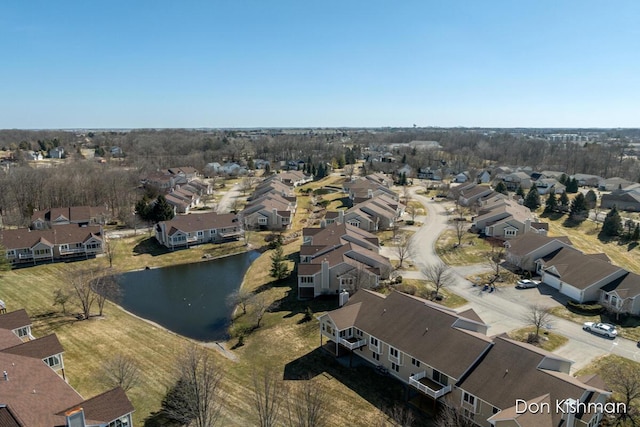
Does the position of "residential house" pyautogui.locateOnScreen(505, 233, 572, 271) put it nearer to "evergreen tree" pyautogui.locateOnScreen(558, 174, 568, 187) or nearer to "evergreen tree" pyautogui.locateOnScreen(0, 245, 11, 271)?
"evergreen tree" pyautogui.locateOnScreen(558, 174, 568, 187)

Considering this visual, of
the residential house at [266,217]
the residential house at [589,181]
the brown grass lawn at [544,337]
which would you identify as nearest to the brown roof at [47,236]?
the residential house at [266,217]

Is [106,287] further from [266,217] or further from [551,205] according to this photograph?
[551,205]

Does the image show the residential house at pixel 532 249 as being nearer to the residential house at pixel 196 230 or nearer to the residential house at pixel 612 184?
the residential house at pixel 196 230

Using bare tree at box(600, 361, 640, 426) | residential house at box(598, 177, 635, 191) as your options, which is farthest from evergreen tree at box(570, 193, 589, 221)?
bare tree at box(600, 361, 640, 426)

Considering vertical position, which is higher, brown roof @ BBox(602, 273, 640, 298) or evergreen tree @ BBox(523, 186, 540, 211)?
evergreen tree @ BBox(523, 186, 540, 211)

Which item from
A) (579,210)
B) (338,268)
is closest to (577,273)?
(338,268)

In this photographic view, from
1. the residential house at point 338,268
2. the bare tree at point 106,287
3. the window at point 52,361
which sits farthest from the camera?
the bare tree at point 106,287
